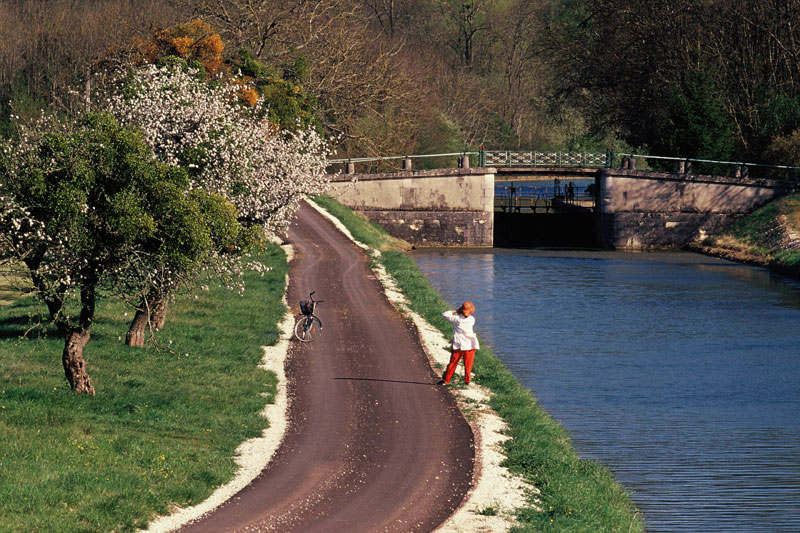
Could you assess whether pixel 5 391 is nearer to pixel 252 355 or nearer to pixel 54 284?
pixel 54 284

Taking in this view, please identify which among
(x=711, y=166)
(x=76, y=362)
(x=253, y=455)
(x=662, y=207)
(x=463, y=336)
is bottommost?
(x=253, y=455)

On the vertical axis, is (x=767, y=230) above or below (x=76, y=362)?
above

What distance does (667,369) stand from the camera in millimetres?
38062

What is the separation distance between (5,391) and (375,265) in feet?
114

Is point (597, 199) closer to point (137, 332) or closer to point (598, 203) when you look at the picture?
point (598, 203)

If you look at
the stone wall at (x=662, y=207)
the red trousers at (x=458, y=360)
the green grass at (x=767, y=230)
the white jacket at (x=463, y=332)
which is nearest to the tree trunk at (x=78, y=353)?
the white jacket at (x=463, y=332)

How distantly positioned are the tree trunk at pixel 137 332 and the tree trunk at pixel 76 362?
671 cm

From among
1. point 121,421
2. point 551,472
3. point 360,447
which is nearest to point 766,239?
point 551,472

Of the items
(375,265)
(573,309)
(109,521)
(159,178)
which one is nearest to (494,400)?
(159,178)

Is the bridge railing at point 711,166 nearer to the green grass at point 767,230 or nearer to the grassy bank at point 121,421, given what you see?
the green grass at point 767,230

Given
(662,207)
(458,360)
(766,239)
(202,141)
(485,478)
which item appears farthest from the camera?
(662,207)

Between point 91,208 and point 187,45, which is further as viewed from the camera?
point 187,45

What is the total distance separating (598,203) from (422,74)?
3031cm

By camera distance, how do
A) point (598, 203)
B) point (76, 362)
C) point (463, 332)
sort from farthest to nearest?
point (598, 203) < point (463, 332) < point (76, 362)
